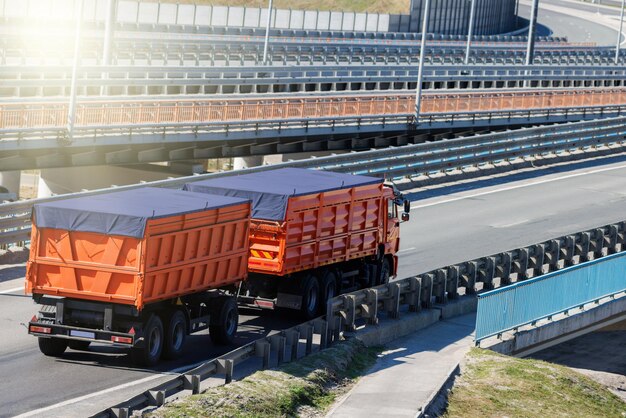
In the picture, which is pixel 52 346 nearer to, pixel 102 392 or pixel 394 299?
pixel 102 392

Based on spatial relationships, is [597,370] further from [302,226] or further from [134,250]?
[134,250]

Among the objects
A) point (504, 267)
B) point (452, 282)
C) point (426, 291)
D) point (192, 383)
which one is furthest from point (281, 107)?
point (192, 383)

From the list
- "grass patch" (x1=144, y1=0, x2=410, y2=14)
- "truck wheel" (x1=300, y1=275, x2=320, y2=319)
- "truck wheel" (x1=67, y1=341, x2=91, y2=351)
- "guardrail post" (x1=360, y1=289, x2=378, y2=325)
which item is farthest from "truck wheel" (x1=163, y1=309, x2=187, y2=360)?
"grass patch" (x1=144, y1=0, x2=410, y2=14)

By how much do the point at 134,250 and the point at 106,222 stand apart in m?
0.60

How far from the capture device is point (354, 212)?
1022 inches

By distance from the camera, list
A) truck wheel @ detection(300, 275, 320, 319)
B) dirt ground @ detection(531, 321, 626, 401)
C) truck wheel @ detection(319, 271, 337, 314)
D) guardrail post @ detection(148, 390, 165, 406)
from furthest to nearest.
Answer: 1. dirt ground @ detection(531, 321, 626, 401)
2. truck wheel @ detection(319, 271, 337, 314)
3. truck wheel @ detection(300, 275, 320, 319)
4. guardrail post @ detection(148, 390, 165, 406)

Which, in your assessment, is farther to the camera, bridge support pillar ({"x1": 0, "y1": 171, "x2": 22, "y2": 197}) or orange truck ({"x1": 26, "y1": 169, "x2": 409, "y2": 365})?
bridge support pillar ({"x1": 0, "y1": 171, "x2": 22, "y2": 197})

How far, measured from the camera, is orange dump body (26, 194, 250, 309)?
1958 cm

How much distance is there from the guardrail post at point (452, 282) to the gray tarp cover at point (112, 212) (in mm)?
7053

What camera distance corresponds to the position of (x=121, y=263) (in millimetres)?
19672

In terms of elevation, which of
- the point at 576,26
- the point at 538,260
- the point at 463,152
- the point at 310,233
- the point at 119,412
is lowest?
the point at 538,260

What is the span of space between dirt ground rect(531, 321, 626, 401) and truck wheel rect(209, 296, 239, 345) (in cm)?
1226

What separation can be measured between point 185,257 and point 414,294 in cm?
625

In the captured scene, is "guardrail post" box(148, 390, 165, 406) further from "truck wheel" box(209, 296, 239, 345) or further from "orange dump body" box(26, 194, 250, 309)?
"truck wheel" box(209, 296, 239, 345)
